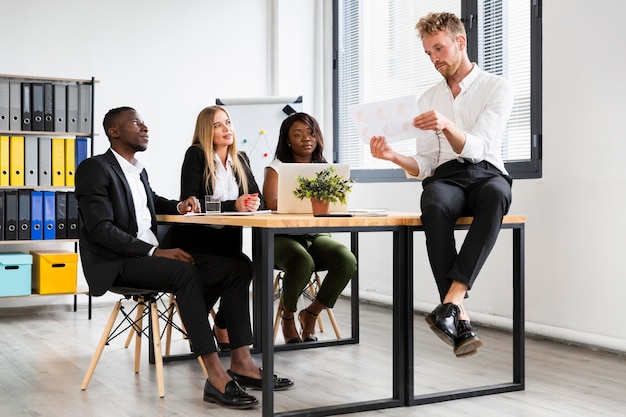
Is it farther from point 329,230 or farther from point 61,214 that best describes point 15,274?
point 329,230

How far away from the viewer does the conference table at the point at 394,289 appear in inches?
100

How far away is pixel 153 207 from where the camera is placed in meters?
3.26

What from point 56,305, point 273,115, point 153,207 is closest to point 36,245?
point 56,305

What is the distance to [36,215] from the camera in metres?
→ 4.88

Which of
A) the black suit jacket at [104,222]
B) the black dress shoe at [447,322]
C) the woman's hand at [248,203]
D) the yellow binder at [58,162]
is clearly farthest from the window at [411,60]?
the black suit jacket at [104,222]

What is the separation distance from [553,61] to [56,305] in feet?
11.4

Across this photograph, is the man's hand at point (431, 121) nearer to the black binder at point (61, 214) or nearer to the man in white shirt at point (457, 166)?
the man in white shirt at point (457, 166)

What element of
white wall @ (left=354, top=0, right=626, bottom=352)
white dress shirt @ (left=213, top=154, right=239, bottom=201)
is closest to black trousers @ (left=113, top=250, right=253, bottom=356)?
white dress shirt @ (left=213, top=154, right=239, bottom=201)

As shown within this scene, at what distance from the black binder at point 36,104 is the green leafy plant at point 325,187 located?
2.50m

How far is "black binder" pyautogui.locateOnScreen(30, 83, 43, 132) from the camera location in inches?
191

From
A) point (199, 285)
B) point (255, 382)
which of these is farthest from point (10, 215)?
point (255, 382)

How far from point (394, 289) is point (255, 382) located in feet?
2.13

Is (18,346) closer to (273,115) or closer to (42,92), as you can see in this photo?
(42,92)

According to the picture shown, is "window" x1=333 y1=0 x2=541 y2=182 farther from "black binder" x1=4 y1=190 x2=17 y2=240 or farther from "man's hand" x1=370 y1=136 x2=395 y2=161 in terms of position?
"black binder" x1=4 y1=190 x2=17 y2=240
